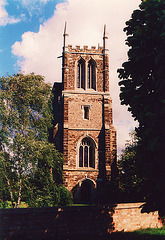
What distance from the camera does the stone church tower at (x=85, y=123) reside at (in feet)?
86.2

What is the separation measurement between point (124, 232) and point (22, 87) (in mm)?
13148

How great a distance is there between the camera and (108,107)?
1127 inches

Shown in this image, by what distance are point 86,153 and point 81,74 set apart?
944cm

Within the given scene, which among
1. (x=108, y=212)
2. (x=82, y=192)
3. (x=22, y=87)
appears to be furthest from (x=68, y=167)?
(x=108, y=212)

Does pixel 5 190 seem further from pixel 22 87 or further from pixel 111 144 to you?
pixel 111 144

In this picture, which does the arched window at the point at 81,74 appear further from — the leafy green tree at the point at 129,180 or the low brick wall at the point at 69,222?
the low brick wall at the point at 69,222

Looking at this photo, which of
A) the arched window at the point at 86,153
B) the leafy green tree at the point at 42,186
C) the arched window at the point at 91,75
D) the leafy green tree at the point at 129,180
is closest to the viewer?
the leafy green tree at the point at 42,186

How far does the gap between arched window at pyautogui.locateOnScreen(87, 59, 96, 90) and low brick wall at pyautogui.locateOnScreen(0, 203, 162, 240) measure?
59.3ft

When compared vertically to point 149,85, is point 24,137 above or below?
below

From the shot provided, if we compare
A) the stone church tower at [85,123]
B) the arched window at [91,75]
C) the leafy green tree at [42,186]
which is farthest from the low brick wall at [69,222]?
the arched window at [91,75]

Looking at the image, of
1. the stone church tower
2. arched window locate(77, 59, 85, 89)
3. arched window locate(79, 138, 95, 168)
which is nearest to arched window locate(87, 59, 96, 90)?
the stone church tower

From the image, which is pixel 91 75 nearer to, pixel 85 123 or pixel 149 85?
pixel 85 123

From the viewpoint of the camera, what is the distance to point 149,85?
10570mm

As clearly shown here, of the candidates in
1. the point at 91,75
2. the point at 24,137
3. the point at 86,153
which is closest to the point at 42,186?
A: the point at 24,137
